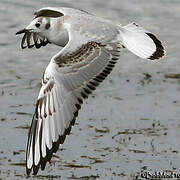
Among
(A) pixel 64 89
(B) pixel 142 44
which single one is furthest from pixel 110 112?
(A) pixel 64 89

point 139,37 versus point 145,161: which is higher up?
point 139,37

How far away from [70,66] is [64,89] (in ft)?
0.74

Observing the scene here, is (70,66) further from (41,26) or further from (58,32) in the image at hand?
(41,26)

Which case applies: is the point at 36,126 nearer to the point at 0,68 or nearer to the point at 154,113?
the point at 154,113

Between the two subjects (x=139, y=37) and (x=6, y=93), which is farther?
(x=6, y=93)

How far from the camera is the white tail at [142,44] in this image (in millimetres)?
8906

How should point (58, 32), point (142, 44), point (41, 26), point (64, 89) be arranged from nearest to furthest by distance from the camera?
point (64, 89)
point (142, 44)
point (58, 32)
point (41, 26)

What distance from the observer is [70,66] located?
27.5ft

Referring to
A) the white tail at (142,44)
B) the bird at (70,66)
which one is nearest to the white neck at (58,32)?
the bird at (70,66)

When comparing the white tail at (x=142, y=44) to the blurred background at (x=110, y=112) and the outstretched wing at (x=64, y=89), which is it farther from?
the blurred background at (x=110, y=112)

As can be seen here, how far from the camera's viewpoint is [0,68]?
11531 millimetres

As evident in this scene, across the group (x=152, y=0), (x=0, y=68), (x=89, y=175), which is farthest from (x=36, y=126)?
(x=152, y=0)

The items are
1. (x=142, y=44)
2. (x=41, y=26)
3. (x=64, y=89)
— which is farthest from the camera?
Answer: (x=41, y=26)

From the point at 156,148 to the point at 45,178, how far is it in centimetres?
135
